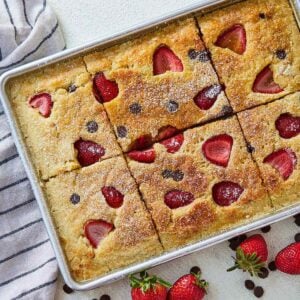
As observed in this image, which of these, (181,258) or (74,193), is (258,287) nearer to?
(181,258)

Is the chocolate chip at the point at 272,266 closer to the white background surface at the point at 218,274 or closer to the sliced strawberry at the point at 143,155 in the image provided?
the white background surface at the point at 218,274

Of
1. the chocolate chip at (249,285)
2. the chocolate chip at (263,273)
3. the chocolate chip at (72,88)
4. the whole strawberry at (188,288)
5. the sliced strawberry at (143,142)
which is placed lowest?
the chocolate chip at (249,285)

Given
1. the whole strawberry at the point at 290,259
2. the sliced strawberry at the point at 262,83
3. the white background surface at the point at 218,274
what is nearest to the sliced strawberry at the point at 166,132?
the sliced strawberry at the point at 262,83

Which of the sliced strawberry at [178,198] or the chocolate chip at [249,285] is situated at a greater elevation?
the sliced strawberry at [178,198]

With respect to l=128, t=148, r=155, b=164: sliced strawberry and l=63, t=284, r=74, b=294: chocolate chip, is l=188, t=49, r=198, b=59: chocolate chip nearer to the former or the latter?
l=128, t=148, r=155, b=164: sliced strawberry

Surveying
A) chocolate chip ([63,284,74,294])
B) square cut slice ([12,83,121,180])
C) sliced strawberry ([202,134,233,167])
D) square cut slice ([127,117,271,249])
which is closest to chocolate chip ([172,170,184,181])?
square cut slice ([127,117,271,249])

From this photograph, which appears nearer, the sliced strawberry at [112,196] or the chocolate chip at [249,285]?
the sliced strawberry at [112,196]
